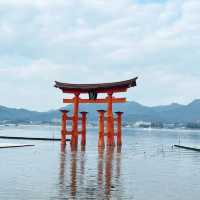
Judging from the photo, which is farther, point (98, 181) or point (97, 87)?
point (97, 87)

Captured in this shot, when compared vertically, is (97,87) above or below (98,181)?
above

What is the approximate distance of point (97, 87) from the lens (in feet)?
160

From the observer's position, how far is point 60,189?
19312 millimetres

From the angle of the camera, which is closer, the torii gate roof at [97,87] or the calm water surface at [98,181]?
the calm water surface at [98,181]

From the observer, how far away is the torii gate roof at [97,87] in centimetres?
4682

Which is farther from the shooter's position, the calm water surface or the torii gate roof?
the torii gate roof

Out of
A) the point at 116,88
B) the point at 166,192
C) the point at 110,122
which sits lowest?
the point at 166,192

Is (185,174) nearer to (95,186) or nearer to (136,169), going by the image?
(136,169)

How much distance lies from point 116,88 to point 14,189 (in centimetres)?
2970

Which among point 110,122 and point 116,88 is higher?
Result: point 116,88

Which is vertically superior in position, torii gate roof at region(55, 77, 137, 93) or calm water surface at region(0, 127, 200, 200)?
torii gate roof at region(55, 77, 137, 93)

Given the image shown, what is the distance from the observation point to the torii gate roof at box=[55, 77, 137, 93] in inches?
1843

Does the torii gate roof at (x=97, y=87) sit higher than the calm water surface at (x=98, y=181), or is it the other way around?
the torii gate roof at (x=97, y=87)

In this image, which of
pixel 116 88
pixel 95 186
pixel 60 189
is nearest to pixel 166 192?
pixel 95 186
